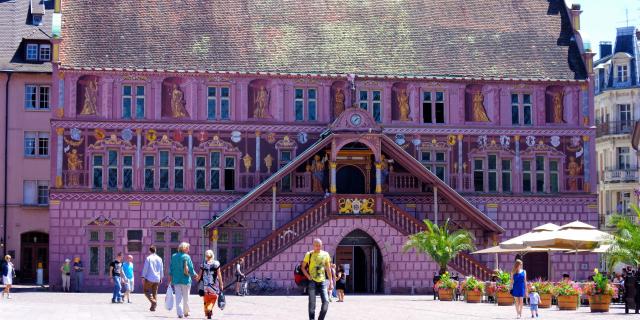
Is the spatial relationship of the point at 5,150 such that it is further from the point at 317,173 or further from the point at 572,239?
the point at 572,239

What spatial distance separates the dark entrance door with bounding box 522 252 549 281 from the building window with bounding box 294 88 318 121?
13.0 m

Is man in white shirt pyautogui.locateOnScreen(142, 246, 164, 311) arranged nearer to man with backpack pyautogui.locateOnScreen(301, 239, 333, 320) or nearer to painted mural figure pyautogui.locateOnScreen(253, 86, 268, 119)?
man with backpack pyautogui.locateOnScreen(301, 239, 333, 320)

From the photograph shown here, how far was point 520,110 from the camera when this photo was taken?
68.1m

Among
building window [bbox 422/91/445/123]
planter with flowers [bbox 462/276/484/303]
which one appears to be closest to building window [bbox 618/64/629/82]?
building window [bbox 422/91/445/123]

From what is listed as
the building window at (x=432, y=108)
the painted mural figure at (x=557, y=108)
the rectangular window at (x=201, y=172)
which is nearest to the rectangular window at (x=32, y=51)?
the rectangular window at (x=201, y=172)

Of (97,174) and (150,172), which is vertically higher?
(150,172)

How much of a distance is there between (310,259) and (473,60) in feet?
126

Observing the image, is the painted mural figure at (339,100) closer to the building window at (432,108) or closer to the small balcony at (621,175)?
the building window at (432,108)

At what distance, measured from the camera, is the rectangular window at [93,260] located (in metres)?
63.9

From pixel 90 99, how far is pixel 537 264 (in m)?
23.7

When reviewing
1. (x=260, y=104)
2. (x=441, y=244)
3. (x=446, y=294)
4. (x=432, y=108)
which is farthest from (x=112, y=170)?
(x=446, y=294)

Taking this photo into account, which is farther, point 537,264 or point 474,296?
point 537,264

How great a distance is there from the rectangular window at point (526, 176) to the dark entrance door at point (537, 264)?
11.0 ft

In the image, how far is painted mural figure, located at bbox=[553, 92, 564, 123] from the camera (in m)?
68.3
